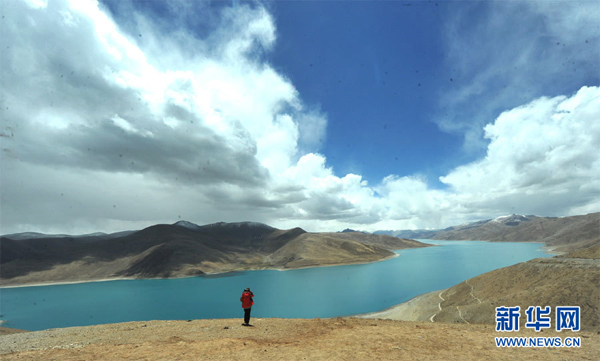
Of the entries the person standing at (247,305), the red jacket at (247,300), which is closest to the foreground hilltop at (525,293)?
the person standing at (247,305)

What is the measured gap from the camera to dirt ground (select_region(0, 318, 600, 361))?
36.9ft

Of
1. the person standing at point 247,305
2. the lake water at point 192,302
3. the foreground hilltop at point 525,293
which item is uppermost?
the person standing at point 247,305

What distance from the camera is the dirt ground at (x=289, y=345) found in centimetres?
1125

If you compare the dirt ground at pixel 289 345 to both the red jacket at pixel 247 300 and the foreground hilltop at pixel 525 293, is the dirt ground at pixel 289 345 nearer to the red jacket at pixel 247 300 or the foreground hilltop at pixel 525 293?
the red jacket at pixel 247 300

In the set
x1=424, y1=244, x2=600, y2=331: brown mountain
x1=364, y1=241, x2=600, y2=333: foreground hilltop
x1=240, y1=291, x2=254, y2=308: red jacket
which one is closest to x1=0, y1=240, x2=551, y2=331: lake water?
x1=364, y1=241, x2=600, y2=333: foreground hilltop

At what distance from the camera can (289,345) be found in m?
12.6

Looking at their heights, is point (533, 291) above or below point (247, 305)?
below

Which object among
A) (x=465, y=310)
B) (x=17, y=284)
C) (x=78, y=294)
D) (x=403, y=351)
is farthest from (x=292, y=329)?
(x=17, y=284)

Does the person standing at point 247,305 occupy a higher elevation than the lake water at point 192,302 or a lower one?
higher

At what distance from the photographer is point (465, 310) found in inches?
1422

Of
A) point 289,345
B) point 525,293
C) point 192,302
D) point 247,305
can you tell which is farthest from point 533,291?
point 192,302

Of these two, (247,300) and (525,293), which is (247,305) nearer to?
(247,300)

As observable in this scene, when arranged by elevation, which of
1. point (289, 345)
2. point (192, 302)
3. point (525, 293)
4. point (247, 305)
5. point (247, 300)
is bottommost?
point (192, 302)

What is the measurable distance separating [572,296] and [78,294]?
16710 centimetres
